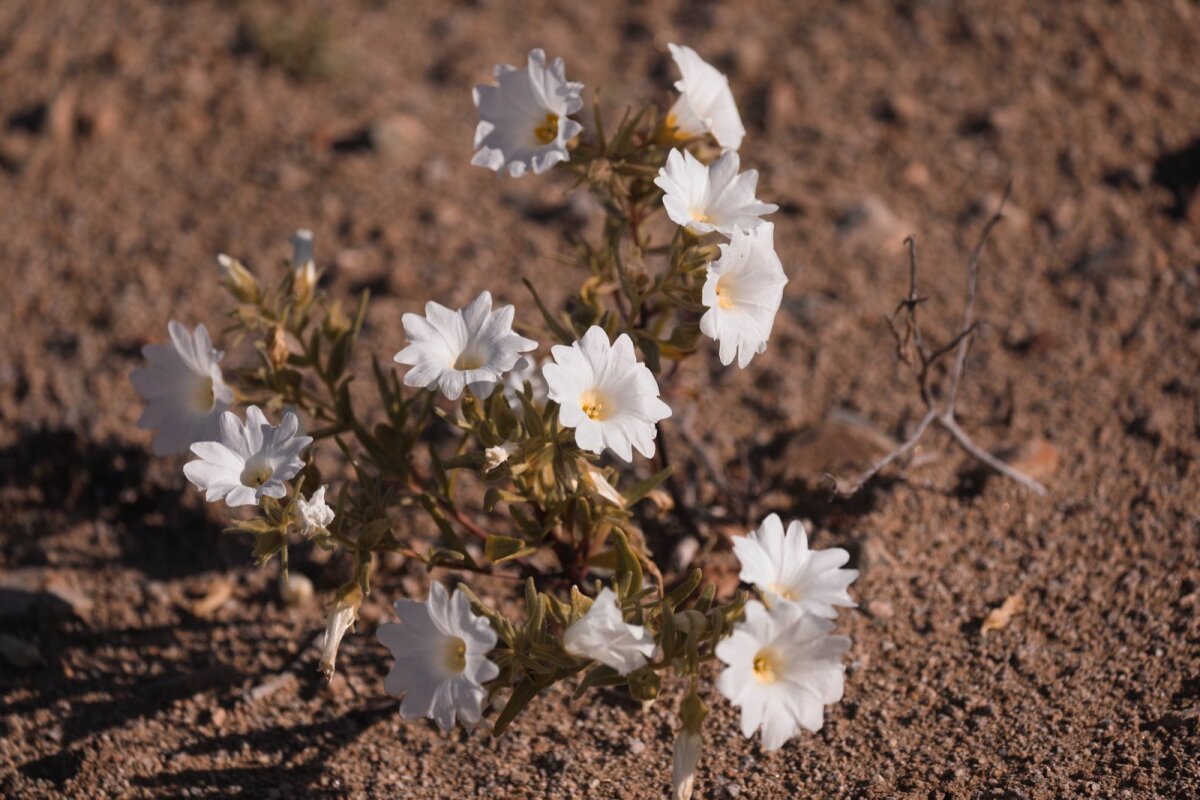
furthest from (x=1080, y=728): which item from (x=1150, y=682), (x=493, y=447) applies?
(x=493, y=447)

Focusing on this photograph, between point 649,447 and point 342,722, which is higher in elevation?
point 649,447

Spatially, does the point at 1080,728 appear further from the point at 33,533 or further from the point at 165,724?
the point at 33,533

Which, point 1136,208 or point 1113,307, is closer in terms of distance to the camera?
point 1113,307

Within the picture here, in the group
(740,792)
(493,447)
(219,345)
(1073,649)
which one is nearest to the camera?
(493,447)

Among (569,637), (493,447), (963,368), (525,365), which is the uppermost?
(525,365)

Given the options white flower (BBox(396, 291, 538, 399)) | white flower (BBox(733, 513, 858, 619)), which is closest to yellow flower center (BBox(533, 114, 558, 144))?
white flower (BBox(396, 291, 538, 399))

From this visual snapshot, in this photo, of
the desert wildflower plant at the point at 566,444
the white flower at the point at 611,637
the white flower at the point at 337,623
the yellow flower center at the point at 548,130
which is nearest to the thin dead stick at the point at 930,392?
the desert wildflower plant at the point at 566,444

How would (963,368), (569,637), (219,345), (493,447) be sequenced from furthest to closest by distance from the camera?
(219,345) < (963,368) < (493,447) < (569,637)
